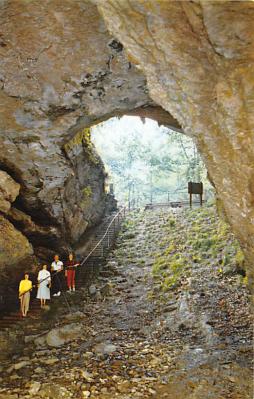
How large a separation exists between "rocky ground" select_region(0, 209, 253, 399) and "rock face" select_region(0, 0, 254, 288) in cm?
231

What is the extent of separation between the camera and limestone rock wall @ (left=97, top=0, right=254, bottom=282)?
13.9 ft

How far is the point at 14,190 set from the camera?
10.7 m

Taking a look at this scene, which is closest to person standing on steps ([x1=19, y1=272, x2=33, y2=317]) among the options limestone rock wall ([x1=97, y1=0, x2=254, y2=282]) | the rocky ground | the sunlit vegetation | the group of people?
the group of people

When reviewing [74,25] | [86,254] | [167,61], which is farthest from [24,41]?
[86,254]

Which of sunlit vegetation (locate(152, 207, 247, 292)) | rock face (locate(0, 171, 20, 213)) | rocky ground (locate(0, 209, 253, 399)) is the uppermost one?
rock face (locate(0, 171, 20, 213))

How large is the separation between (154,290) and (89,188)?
5708 mm

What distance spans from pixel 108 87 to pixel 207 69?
4515 millimetres

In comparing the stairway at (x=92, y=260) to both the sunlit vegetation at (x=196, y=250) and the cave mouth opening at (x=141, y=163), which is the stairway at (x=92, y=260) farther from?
the cave mouth opening at (x=141, y=163)

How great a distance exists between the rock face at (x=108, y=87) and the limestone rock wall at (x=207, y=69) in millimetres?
16

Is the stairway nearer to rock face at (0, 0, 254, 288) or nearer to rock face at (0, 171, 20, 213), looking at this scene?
rock face at (0, 0, 254, 288)

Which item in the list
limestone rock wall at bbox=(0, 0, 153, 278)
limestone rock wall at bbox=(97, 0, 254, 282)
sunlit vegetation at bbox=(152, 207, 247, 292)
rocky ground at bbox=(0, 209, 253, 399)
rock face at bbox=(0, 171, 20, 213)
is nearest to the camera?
limestone rock wall at bbox=(97, 0, 254, 282)

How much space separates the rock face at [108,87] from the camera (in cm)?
454

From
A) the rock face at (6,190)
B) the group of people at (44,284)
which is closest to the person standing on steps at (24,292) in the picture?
the group of people at (44,284)

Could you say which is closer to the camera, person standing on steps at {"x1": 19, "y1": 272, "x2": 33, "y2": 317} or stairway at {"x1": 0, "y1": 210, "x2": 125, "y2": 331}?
person standing on steps at {"x1": 19, "y1": 272, "x2": 33, "y2": 317}
